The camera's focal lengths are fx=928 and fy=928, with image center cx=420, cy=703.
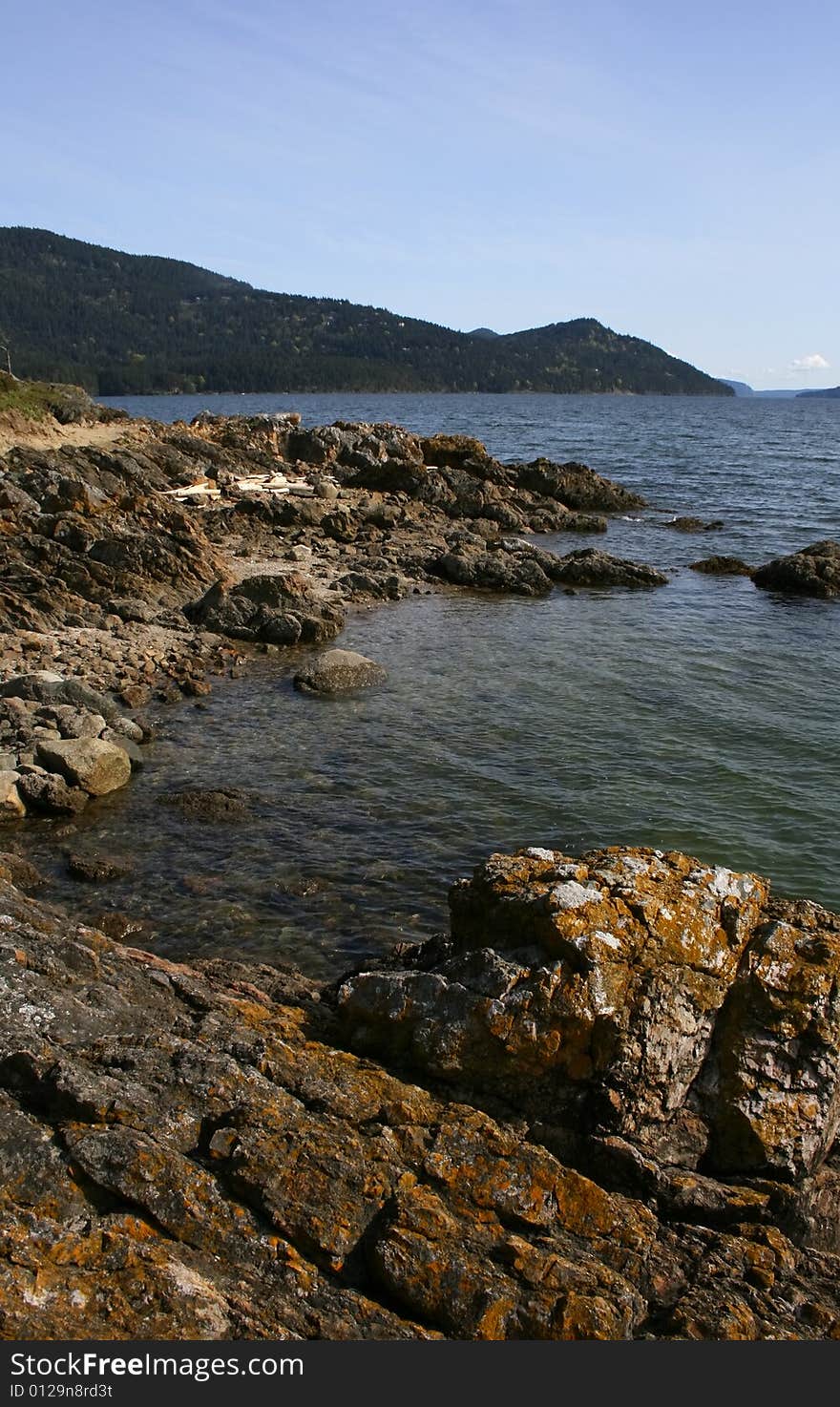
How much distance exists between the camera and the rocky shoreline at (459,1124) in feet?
16.1

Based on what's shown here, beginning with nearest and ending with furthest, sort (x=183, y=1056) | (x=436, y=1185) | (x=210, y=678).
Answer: (x=436, y=1185) → (x=183, y=1056) → (x=210, y=678)

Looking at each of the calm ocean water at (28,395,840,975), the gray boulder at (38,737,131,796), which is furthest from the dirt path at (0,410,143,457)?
the gray boulder at (38,737,131,796)

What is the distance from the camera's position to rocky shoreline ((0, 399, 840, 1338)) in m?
4.90

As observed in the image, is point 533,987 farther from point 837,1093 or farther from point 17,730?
point 17,730

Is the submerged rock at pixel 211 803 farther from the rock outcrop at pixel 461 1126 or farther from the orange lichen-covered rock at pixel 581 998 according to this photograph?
the orange lichen-covered rock at pixel 581 998

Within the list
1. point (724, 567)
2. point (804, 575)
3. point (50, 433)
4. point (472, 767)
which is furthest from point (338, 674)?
point (50, 433)

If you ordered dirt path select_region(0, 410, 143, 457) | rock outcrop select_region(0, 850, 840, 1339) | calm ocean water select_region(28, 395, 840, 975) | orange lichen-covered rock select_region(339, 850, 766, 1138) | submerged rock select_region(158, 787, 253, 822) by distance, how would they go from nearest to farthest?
1. rock outcrop select_region(0, 850, 840, 1339)
2. orange lichen-covered rock select_region(339, 850, 766, 1138)
3. calm ocean water select_region(28, 395, 840, 975)
4. submerged rock select_region(158, 787, 253, 822)
5. dirt path select_region(0, 410, 143, 457)

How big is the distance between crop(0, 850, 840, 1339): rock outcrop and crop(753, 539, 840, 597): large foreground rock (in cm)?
2883

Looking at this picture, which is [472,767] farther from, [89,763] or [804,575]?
[804,575]

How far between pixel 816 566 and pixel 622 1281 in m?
33.6

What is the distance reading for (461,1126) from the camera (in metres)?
6.28

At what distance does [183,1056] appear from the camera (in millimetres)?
6176

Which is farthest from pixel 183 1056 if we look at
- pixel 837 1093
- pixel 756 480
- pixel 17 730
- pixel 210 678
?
pixel 756 480

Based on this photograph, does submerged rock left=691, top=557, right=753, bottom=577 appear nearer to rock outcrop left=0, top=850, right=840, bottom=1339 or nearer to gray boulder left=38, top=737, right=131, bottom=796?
gray boulder left=38, top=737, right=131, bottom=796
